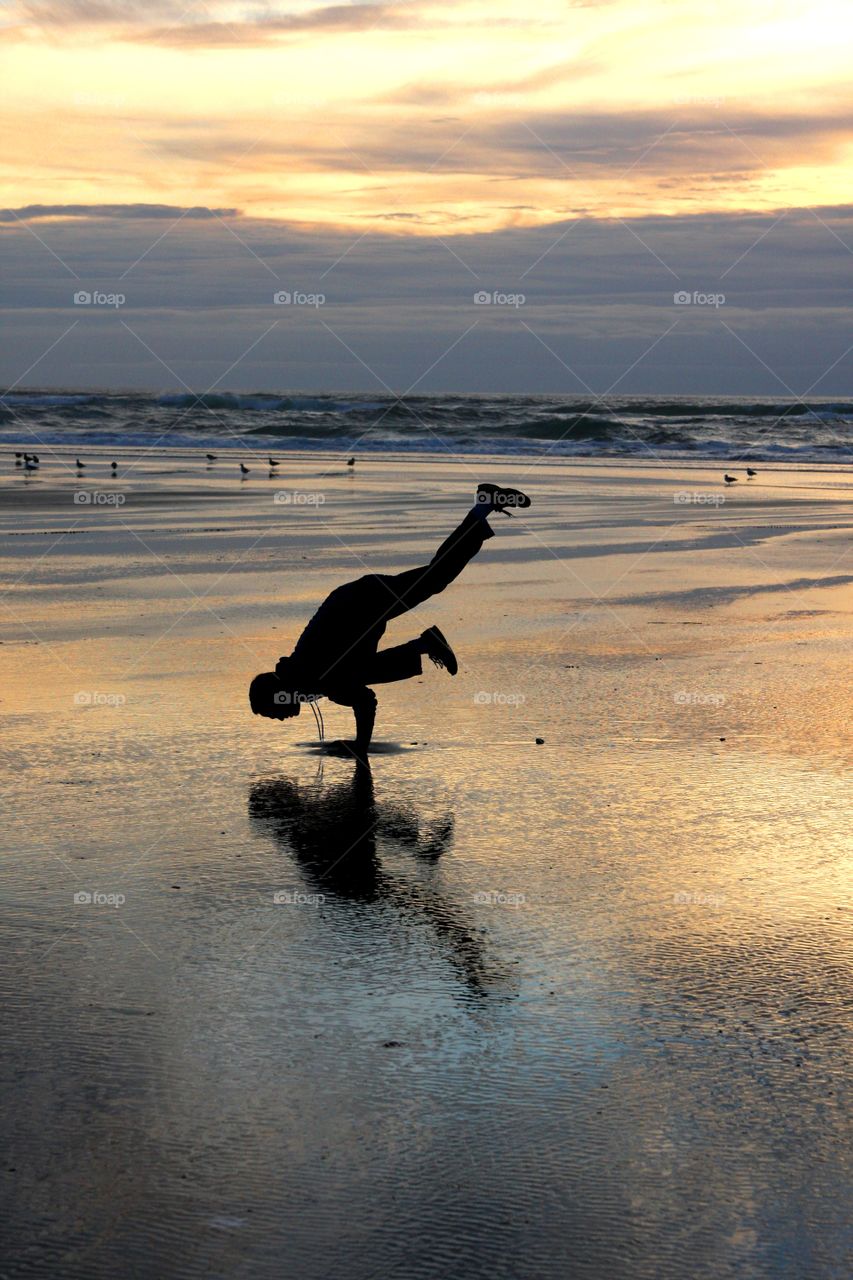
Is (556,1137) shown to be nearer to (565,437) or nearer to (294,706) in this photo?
(294,706)

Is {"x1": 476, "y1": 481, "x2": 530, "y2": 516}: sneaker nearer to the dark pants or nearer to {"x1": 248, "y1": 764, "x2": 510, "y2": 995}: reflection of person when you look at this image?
the dark pants

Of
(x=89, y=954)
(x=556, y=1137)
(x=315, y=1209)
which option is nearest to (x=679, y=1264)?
(x=556, y=1137)

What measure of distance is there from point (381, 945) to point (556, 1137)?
1413 mm

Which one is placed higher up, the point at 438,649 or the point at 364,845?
the point at 438,649
